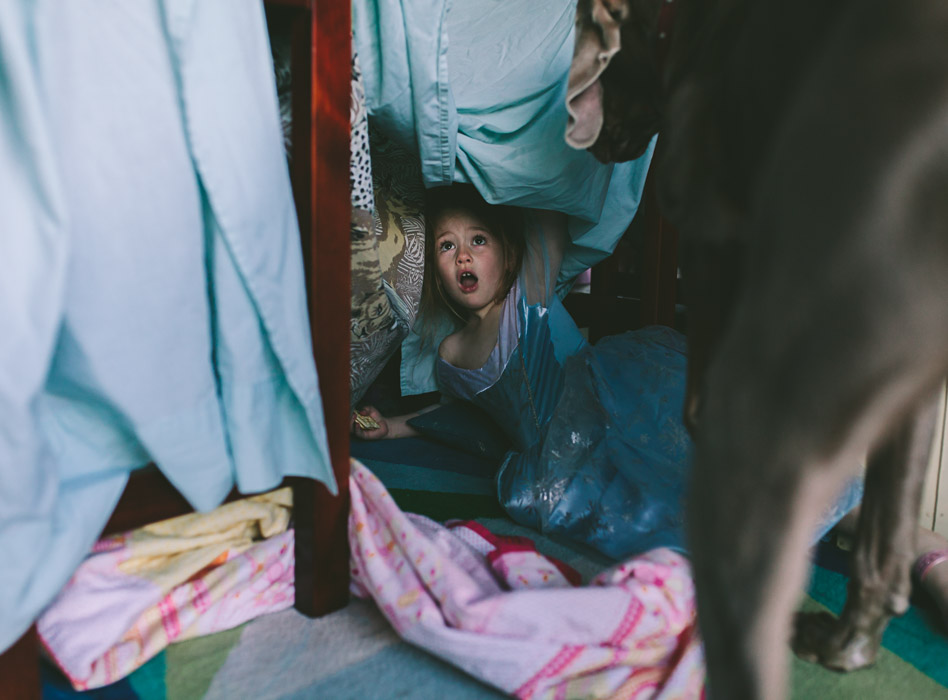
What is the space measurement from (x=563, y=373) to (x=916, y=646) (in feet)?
2.02

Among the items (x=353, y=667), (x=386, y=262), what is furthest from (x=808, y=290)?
(x=386, y=262)

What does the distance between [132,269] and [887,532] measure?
0.60m

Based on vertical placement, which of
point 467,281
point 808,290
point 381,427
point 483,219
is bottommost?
point 381,427

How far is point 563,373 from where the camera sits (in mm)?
1124

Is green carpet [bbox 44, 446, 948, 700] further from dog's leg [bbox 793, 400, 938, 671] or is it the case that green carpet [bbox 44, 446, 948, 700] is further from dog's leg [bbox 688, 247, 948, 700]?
dog's leg [bbox 688, 247, 948, 700]

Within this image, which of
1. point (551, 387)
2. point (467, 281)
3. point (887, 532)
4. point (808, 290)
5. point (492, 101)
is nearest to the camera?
point (808, 290)

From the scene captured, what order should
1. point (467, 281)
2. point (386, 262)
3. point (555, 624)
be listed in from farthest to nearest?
point (467, 281) < point (386, 262) < point (555, 624)

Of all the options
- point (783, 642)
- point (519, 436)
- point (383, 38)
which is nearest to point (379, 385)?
point (519, 436)

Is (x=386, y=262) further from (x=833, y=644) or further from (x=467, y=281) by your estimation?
(x=833, y=644)

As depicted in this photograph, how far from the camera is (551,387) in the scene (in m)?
1.15

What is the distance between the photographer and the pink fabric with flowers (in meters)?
0.56

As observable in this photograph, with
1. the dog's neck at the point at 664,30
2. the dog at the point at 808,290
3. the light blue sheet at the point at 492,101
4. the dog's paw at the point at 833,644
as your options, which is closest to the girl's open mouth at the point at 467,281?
the light blue sheet at the point at 492,101

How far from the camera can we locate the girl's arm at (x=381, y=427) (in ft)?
4.43

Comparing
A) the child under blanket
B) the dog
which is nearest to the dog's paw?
the child under blanket
